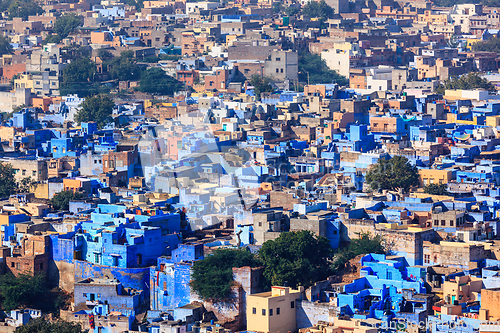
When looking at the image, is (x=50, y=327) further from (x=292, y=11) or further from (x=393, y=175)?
(x=292, y=11)

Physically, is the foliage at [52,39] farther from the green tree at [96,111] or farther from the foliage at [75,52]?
the green tree at [96,111]

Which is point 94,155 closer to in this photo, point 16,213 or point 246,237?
point 16,213

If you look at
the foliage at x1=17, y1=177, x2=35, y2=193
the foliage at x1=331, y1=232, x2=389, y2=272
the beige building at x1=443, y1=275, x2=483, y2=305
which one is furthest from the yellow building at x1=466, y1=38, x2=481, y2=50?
the beige building at x1=443, y1=275, x2=483, y2=305

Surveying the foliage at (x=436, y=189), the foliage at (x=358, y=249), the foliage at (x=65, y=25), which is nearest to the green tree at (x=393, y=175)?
the foliage at (x=436, y=189)

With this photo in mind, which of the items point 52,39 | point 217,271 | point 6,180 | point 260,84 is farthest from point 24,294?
point 52,39

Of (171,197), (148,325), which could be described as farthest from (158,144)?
(148,325)
